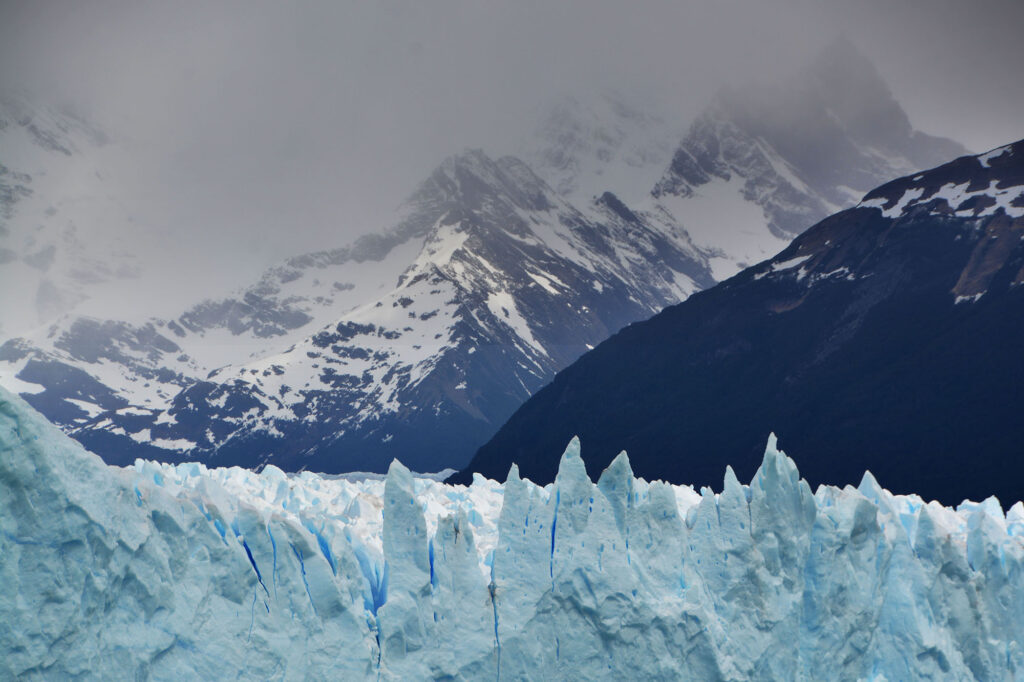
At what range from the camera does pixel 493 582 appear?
103ft

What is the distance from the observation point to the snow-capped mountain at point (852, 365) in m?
96.4

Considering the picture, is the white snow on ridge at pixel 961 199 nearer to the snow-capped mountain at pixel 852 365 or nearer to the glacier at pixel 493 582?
the snow-capped mountain at pixel 852 365

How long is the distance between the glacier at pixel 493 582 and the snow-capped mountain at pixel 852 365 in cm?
5609

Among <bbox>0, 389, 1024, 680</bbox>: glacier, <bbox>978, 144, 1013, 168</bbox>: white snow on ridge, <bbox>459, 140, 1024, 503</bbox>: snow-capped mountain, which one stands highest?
<bbox>978, 144, 1013, 168</bbox>: white snow on ridge

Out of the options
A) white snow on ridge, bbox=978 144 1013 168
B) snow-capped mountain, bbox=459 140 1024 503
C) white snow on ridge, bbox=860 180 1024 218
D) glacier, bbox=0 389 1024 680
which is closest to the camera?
glacier, bbox=0 389 1024 680

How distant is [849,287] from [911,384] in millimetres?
22354

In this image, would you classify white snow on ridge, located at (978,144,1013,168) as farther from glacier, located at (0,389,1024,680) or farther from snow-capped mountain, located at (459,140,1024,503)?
glacier, located at (0,389,1024,680)

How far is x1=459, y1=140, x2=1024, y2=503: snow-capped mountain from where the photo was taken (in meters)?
96.4

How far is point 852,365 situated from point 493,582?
8869cm

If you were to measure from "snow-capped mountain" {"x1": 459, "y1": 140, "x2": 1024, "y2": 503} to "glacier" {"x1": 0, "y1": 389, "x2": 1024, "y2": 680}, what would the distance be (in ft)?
184

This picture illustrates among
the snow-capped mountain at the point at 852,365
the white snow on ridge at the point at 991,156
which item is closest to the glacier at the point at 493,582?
the snow-capped mountain at the point at 852,365

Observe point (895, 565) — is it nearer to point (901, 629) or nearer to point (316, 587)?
point (901, 629)

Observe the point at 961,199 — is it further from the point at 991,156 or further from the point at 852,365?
the point at 852,365

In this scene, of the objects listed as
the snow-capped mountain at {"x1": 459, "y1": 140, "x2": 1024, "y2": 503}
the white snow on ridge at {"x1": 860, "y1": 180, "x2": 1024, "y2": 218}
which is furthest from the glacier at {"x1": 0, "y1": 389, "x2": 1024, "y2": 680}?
the white snow on ridge at {"x1": 860, "y1": 180, "x2": 1024, "y2": 218}
